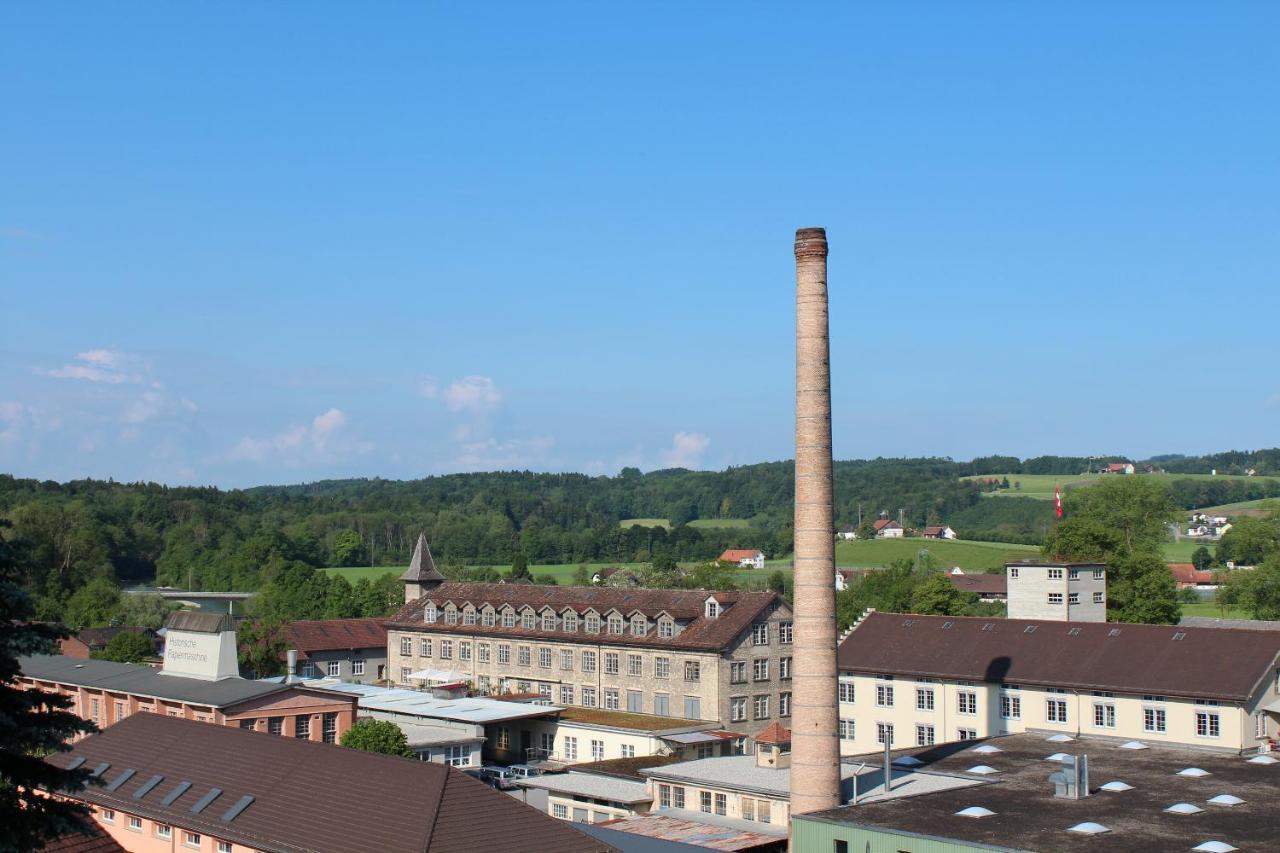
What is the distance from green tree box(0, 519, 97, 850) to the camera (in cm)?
1983

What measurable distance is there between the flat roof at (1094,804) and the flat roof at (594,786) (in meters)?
10.6

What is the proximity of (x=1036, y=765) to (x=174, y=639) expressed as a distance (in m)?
38.5

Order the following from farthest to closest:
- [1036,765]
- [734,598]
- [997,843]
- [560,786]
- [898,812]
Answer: [734,598], [560,786], [1036,765], [898,812], [997,843]

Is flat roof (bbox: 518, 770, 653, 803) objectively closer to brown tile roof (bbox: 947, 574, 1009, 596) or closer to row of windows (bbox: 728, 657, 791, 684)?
row of windows (bbox: 728, 657, 791, 684)

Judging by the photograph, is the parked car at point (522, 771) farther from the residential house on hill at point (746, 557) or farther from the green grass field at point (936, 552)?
the residential house on hill at point (746, 557)

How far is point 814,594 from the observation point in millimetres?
42188

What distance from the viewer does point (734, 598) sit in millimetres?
70375

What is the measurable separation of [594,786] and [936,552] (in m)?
132

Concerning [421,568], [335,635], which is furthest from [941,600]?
[335,635]

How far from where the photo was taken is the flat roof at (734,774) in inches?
1812

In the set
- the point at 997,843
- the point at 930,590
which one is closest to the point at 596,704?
the point at 930,590

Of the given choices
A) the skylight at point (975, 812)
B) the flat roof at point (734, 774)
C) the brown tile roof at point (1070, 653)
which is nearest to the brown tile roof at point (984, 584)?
the brown tile roof at point (1070, 653)

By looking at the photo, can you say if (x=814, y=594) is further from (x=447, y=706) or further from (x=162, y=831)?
(x=447, y=706)

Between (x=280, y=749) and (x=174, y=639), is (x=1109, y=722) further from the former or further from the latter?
(x=174, y=639)
